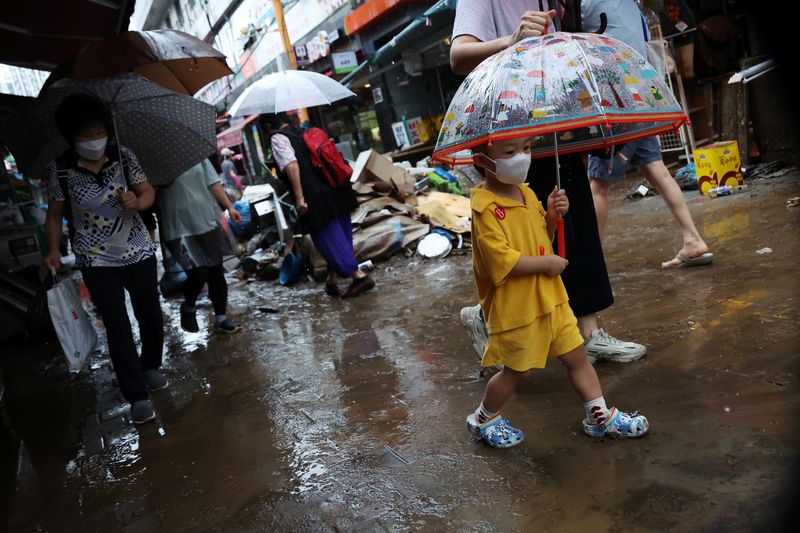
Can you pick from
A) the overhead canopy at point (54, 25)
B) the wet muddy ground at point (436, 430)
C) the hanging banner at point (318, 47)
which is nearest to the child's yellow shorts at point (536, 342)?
the wet muddy ground at point (436, 430)

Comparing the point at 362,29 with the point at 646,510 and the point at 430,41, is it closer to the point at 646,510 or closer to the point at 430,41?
the point at 430,41

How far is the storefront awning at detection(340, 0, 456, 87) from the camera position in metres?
9.05

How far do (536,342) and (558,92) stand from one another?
3.00 feet

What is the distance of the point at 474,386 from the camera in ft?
10.4

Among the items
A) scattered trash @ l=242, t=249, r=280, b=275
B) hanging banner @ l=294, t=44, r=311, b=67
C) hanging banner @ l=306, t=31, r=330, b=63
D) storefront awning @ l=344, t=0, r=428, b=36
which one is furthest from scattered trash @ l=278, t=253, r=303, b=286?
hanging banner @ l=294, t=44, r=311, b=67

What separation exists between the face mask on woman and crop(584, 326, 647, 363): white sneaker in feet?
9.86

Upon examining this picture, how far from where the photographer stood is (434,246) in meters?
7.10

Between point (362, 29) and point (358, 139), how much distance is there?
136 inches

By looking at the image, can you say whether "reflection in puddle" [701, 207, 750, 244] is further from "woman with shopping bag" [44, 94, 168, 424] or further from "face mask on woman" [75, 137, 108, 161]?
"face mask on woman" [75, 137, 108, 161]

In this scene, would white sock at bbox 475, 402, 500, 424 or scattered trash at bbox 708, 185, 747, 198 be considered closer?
white sock at bbox 475, 402, 500, 424

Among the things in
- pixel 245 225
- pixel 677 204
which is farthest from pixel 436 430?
pixel 245 225

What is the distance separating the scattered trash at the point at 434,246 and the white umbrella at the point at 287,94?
75.9 inches

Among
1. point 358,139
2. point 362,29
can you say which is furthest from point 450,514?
point 358,139

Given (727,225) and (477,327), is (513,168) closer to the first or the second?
(477,327)
